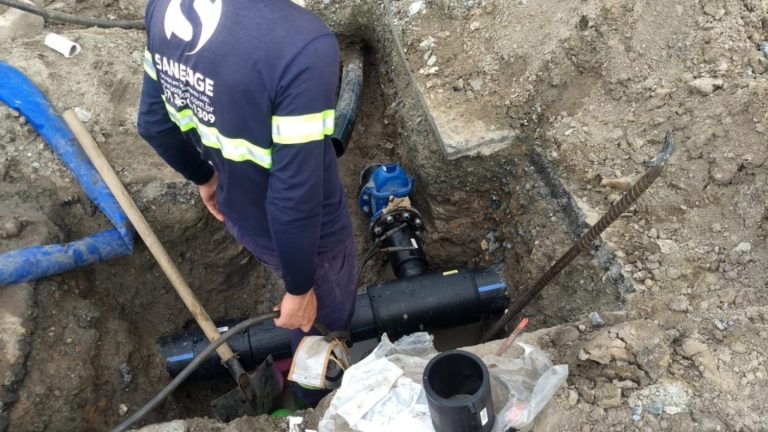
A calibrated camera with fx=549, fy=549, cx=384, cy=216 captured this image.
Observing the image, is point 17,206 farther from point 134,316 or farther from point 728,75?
point 728,75

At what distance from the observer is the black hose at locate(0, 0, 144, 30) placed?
333 centimetres

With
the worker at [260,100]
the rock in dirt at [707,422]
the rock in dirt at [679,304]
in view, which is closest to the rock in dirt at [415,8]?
the worker at [260,100]

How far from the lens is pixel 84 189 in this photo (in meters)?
2.79

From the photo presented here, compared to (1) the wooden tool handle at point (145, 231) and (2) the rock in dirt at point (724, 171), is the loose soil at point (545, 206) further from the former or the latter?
(1) the wooden tool handle at point (145, 231)

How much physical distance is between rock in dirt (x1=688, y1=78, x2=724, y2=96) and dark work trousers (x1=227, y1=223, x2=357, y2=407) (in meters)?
1.76

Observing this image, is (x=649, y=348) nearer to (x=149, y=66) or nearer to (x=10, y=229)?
(x=149, y=66)

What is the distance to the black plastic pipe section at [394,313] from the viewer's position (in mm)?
2928

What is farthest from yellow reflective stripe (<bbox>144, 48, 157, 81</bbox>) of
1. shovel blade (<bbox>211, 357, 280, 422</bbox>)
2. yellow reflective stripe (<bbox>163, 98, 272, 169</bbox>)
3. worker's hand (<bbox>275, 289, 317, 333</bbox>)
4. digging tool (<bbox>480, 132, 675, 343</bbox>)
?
digging tool (<bbox>480, 132, 675, 343</bbox>)

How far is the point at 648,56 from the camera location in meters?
2.79

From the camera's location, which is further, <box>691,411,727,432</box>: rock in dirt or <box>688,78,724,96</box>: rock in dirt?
<box>688,78,724,96</box>: rock in dirt

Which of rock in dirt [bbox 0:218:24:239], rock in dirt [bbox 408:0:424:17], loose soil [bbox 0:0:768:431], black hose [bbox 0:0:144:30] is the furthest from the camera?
rock in dirt [bbox 408:0:424:17]

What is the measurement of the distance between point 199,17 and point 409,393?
1332 mm

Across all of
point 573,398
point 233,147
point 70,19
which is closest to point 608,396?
point 573,398

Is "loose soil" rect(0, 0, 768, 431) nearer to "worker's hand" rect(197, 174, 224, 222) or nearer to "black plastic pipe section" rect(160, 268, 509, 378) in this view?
"black plastic pipe section" rect(160, 268, 509, 378)
